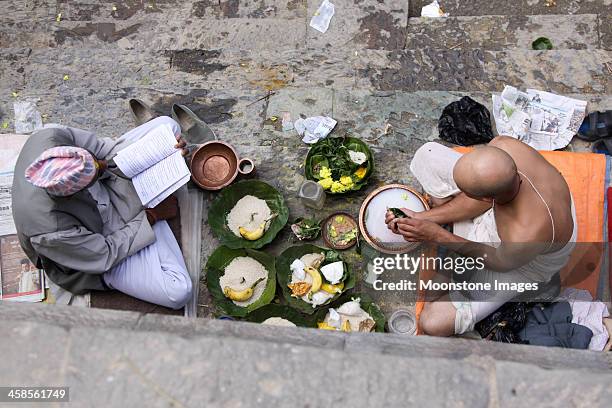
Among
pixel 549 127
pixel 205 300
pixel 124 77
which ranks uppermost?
pixel 124 77

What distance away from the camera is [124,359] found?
82.0 inches

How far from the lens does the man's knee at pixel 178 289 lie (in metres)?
3.40

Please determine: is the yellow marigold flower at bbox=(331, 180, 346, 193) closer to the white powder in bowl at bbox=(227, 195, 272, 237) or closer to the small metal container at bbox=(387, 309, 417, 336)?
the white powder in bowl at bbox=(227, 195, 272, 237)

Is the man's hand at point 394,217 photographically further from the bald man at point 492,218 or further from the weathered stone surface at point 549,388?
the weathered stone surface at point 549,388

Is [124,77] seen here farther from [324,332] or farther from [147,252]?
[324,332]

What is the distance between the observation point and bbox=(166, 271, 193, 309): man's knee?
11.2 feet

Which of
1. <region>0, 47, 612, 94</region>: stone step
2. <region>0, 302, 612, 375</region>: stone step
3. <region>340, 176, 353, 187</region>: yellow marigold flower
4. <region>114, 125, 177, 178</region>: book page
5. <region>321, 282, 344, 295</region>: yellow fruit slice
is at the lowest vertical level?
<region>321, 282, 344, 295</region>: yellow fruit slice

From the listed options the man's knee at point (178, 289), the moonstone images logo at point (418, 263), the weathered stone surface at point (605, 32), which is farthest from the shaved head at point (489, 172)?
the weathered stone surface at point (605, 32)

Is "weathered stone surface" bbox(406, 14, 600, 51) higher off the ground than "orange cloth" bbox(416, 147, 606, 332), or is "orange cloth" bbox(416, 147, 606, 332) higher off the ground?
"weathered stone surface" bbox(406, 14, 600, 51)

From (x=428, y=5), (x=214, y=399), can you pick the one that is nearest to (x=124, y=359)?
(x=214, y=399)

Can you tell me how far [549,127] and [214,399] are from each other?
297 cm

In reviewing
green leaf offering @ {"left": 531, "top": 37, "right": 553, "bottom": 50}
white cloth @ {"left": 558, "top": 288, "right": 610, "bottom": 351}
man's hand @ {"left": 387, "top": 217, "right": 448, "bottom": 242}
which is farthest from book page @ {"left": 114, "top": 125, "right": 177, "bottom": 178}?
green leaf offering @ {"left": 531, "top": 37, "right": 553, "bottom": 50}

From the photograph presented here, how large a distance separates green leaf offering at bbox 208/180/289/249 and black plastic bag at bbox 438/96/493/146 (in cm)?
126

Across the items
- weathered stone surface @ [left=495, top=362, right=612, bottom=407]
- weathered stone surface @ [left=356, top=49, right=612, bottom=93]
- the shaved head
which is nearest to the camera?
weathered stone surface @ [left=495, top=362, right=612, bottom=407]
